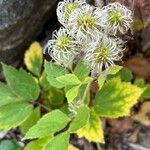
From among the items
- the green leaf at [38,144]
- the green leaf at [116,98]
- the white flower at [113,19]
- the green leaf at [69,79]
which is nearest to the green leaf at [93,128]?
the green leaf at [116,98]

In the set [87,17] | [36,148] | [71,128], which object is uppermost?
[87,17]

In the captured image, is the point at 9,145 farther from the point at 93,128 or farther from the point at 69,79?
the point at 69,79

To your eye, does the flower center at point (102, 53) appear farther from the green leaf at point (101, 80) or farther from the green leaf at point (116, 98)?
the green leaf at point (116, 98)

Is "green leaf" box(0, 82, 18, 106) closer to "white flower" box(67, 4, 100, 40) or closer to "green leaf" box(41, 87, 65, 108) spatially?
→ "green leaf" box(41, 87, 65, 108)

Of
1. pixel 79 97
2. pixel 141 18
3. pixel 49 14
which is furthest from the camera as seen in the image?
pixel 49 14

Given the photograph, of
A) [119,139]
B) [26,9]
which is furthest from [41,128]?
[119,139]

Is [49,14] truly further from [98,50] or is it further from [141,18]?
[98,50]

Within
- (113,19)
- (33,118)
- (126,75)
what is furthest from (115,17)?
(33,118)
